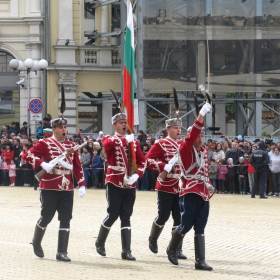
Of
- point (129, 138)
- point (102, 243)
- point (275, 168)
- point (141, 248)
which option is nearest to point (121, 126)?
point (129, 138)

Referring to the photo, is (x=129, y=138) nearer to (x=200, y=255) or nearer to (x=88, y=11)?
(x=200, y=255)

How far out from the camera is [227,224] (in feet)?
60.1

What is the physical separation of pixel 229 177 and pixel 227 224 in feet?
35.8

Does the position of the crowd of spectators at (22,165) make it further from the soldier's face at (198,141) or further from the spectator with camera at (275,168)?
the soldier's face at (198,141)

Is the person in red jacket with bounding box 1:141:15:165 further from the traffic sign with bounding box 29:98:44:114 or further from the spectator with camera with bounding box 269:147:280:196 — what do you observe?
the spectator with camera with bounding box 269:147:280:196

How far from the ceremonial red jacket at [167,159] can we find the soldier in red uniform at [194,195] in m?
1.06

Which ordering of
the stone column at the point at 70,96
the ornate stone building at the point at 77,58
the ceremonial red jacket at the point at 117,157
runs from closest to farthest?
the ceremonial red jacket at the point at 117,157, the stone column at the point at 70,96, the ornate stone building at the point at 77,58

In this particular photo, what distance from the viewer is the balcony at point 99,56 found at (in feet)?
141

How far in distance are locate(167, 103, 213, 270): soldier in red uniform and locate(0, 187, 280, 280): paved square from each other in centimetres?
27

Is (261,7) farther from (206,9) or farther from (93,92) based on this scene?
(93,92)

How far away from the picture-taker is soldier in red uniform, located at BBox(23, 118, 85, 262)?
13.1 meters

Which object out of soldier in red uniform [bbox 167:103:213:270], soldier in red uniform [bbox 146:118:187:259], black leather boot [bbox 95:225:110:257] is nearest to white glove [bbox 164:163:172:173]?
soldier in red uniform [bbox 146:118:187:259]

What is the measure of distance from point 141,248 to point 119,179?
1515mm

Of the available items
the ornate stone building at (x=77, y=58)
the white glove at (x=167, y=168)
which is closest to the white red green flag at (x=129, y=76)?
the white glove at (x=167, y=168)
